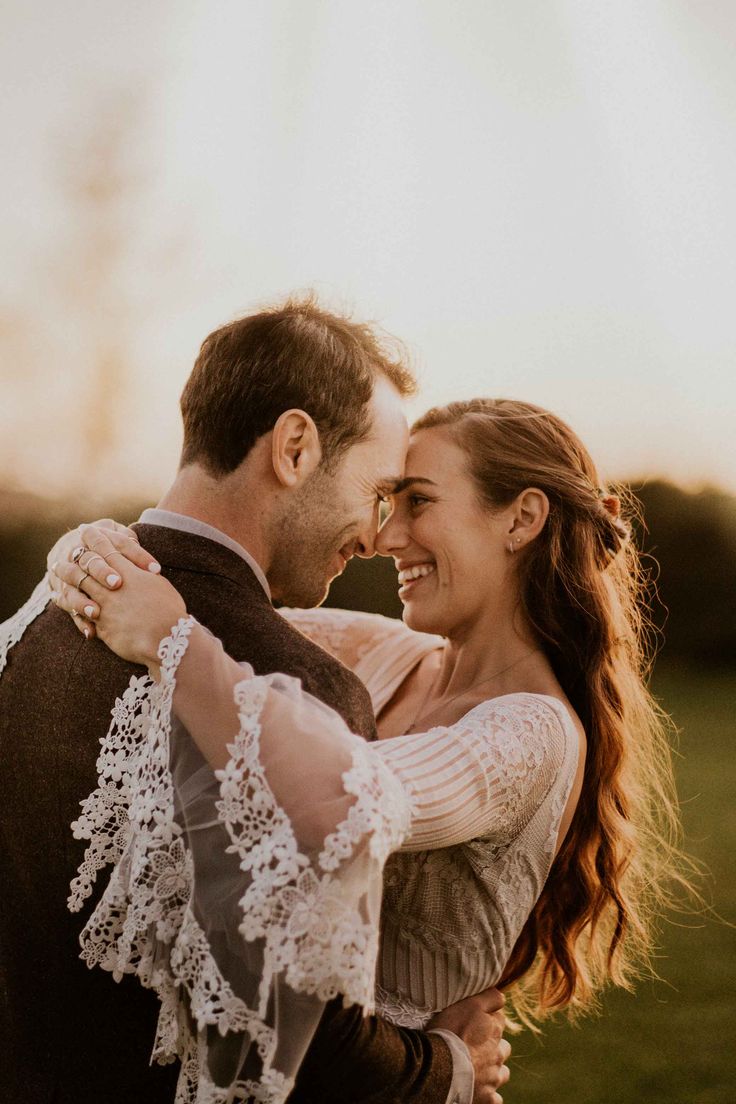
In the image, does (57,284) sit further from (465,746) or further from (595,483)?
(465,746)

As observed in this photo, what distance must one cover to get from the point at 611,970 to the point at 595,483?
1.41 meters

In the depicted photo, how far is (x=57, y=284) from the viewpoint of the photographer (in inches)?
296

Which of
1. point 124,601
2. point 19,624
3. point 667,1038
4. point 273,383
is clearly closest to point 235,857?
point 124,601

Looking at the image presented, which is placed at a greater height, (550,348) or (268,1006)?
(550,348)

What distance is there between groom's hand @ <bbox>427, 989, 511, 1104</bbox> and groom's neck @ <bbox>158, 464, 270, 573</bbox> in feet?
3.44

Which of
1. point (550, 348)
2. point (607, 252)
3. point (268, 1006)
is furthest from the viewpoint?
point (607, 252)

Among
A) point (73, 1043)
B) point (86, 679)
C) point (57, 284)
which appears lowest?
point (73, 1043)

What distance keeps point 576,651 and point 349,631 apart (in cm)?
95

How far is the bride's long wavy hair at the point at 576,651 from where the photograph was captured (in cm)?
276

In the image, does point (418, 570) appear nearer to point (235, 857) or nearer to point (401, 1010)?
point (401, 1010)

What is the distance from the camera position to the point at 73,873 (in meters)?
1.72

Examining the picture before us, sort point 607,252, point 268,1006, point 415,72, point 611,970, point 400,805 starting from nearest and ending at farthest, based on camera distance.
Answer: point 268,1006, point 400,805, point 611,970, point 415,72, point 607,252

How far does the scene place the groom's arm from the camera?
1750mm

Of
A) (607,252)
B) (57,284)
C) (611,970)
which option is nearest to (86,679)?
(611,970)
